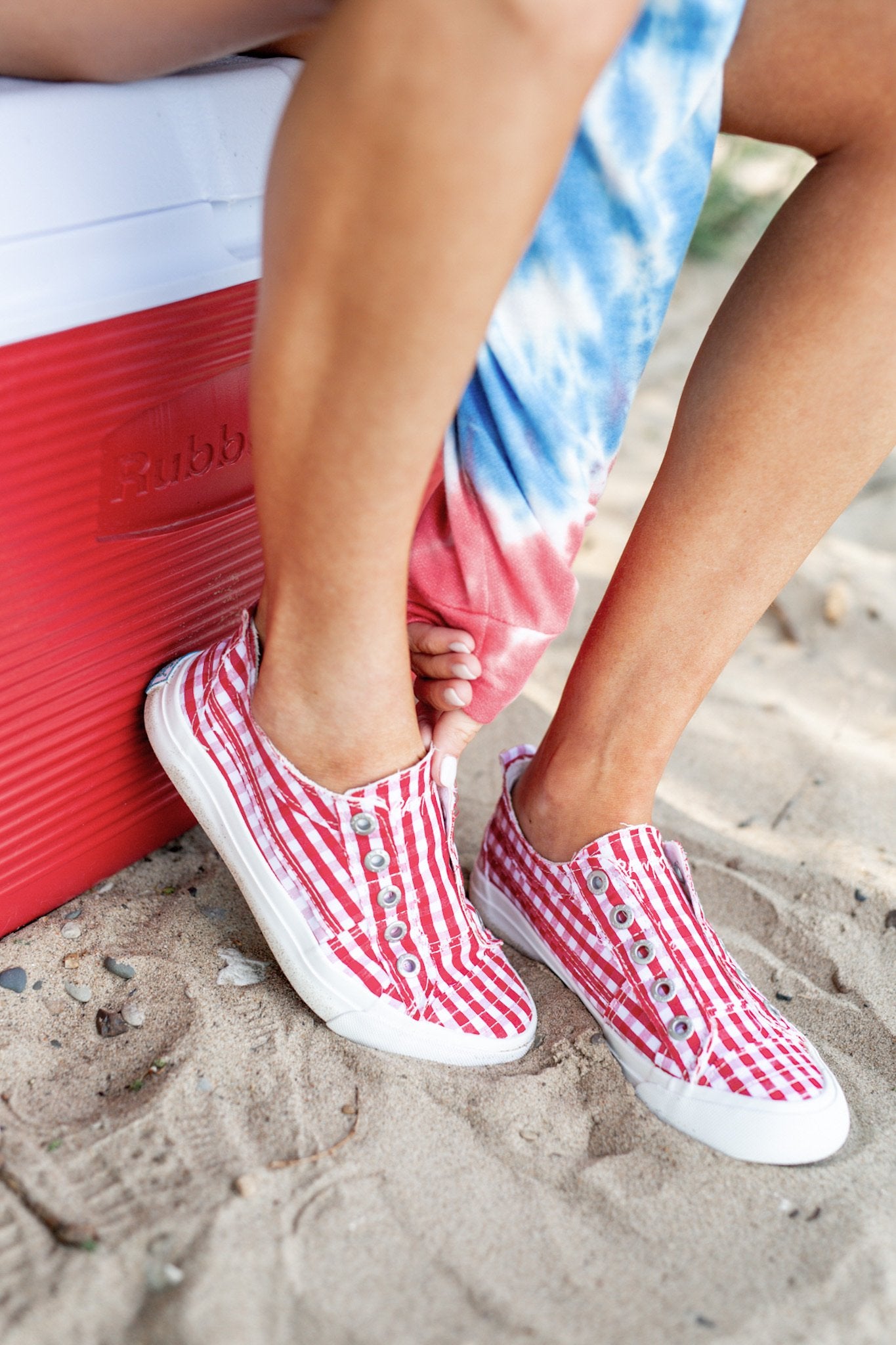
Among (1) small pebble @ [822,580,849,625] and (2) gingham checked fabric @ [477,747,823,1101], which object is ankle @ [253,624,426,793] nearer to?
(2) gingham checked fabric @ [477,747,823,1101]

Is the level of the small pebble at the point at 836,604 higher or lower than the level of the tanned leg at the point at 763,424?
Result: lower

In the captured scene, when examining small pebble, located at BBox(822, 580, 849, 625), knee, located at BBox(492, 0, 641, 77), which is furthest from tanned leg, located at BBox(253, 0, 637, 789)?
small pebble, located at BBox(822, 580, 849, 625)

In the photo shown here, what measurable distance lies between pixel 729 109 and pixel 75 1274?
1044 mm

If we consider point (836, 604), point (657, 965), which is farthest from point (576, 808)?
point (836, 604)

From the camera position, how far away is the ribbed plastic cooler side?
3.05 ft

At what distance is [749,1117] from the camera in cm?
95

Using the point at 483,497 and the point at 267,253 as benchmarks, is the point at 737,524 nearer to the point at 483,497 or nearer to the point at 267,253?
the point at 483,497

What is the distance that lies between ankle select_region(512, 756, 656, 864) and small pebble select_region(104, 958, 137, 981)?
1.35ft

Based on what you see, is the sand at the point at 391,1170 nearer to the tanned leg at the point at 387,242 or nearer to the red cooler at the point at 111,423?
the red cooler at the point at 111,423

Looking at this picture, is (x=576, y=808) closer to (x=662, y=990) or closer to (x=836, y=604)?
(x=662, y=990)

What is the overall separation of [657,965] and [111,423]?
2.30 ft

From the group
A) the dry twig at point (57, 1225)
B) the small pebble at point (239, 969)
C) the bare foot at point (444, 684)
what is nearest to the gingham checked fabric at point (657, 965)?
the bare foot at point (444, 684)

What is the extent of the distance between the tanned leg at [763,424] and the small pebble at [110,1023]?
0.44 m

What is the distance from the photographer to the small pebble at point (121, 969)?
105 cm
